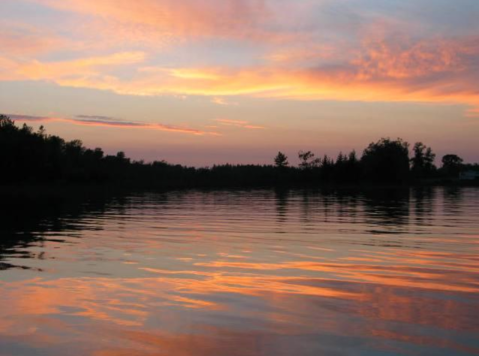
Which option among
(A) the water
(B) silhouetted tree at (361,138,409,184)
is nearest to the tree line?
(B) silhouetted tree at (361,138,409,184)

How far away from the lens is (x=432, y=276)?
11.8m

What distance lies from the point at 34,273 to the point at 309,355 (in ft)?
26.1

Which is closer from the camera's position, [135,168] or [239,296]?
[239,296]

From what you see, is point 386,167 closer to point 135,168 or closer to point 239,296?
point 135,168

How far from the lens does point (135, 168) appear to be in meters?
156

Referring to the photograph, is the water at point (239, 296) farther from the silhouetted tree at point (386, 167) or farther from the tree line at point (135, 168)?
the silhouetted tree at point (386, 167)

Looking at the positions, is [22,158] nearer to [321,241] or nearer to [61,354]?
[321,241]

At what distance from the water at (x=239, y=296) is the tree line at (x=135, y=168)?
81205 mm

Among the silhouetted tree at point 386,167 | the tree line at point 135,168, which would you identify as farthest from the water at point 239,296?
the silhouetted tree at point 386,167

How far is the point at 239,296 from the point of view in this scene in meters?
9.91

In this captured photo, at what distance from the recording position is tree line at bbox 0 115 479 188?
A: 94.2 m

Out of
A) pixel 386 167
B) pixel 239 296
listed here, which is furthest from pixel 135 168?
pixel 239 296

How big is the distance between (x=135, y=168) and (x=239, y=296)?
5880 inches

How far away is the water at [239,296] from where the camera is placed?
23.4 feet
